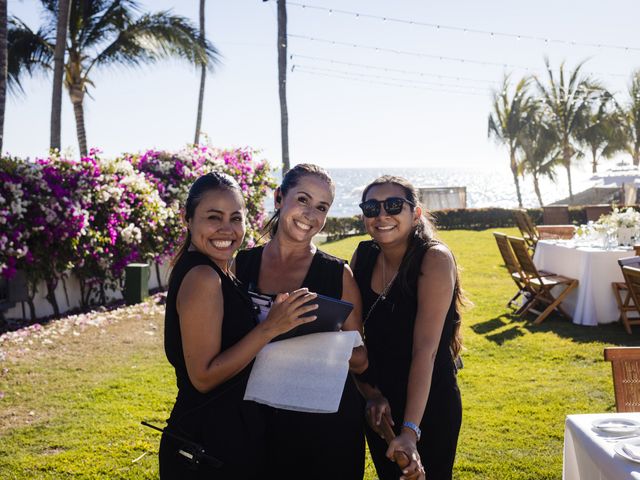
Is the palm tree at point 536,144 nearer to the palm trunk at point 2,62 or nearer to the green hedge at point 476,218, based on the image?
the green hedge at point 476,218

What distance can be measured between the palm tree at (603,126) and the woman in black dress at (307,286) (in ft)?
123

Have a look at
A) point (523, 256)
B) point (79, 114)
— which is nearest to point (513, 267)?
point (523, 256)

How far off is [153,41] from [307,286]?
1548cm

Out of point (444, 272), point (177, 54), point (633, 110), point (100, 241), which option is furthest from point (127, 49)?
point (633, 110)

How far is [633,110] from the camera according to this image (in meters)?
36.2

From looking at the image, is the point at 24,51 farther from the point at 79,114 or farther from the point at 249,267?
the point at 249,267

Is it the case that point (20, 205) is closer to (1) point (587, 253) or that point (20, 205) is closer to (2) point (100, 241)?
(2) point (100, 241)

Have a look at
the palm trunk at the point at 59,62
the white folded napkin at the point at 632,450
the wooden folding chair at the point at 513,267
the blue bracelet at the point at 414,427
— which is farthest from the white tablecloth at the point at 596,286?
the palm trunk at the point at 59,62

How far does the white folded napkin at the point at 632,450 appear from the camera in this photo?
2272 millimetres

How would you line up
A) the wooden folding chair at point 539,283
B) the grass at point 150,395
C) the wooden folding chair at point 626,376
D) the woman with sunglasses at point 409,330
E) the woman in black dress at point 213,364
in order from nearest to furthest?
the woman in black dress at point 213,364 < the woman with sunglasses at point 409,330 < the wooden folding chair at point 626,376 < the grass at point 150,395 < the wooden folding chair at point 539,283

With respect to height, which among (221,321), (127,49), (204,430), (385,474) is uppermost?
(127,49)

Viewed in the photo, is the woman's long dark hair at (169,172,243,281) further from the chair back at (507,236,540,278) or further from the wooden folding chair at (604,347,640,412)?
the chair back at (507,236,540,278)

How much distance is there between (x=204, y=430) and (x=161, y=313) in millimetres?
8116

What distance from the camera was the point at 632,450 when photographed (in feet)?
7.57
